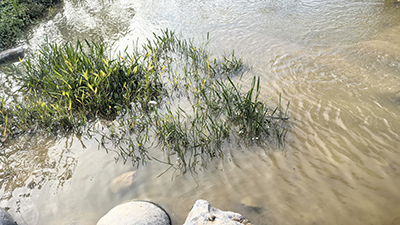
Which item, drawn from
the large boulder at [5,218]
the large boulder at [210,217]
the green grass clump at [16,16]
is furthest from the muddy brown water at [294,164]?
the green grass clump at [16,16]

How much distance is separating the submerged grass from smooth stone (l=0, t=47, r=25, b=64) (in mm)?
1798

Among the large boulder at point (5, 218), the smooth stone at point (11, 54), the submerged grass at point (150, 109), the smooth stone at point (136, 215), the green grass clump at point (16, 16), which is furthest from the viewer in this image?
the green grass clump at point (16, 16)

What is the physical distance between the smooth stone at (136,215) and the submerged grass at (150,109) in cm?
69

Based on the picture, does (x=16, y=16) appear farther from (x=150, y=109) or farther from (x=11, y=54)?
(x=150, y=109)

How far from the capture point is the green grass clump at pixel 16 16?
7.15 meters

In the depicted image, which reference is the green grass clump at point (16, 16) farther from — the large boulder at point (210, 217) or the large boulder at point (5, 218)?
the large boulder at point (210, 217)

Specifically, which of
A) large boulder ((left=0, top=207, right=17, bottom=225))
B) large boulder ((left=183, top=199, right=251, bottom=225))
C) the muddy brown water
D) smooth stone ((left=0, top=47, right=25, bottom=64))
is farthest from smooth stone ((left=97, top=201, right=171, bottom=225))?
smooth stone ((left=0, top=47, right=25, bottom=64))

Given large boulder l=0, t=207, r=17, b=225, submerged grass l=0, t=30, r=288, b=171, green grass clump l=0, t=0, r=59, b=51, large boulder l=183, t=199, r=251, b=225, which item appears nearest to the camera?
large boulder l=183, t=199, r=251, b=225

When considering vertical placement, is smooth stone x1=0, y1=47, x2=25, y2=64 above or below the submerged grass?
above

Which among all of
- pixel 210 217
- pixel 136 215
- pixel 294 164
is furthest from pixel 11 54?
pixel 294 164

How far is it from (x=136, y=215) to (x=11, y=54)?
6063 millimetres

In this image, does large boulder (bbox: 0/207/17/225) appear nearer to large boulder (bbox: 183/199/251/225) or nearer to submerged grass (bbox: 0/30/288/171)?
submerged grass (bbox: 0/30/288/171)

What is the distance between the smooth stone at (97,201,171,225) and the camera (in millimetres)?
2344

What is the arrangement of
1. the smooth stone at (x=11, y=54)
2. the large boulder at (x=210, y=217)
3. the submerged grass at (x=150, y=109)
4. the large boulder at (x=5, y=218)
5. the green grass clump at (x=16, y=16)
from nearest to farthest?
the large boulder at (x=210, y=217)
the large boulder at (x=5, y=218)
the submerged grass at (x=150, y=109)
the smooth stone at (x=11, y=54)
the green grass clump at (x=16, y=16)
